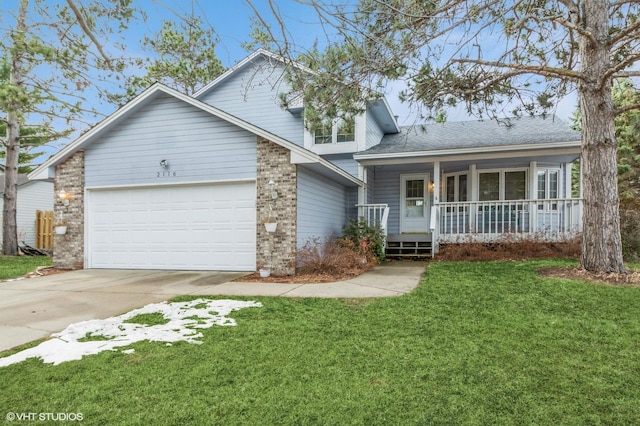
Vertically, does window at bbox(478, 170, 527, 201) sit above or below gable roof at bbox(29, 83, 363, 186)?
below

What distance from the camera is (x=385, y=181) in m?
13.6

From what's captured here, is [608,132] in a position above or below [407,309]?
above

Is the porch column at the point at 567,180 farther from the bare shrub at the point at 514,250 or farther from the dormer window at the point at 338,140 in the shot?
the dormer window at the point at 338,140

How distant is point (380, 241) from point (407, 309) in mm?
5742

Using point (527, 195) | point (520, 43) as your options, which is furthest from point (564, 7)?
point (527, 195)

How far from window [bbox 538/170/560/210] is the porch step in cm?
391

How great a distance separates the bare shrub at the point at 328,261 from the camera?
8477mm

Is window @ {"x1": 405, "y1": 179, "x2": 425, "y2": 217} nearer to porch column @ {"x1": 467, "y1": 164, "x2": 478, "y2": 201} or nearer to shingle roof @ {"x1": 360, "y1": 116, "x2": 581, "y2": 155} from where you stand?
shingle roof @ {"x1": 360, "y1": 116, "x2": 581, "y2": 155}

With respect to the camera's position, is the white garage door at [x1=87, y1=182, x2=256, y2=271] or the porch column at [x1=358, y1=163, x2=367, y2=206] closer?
the white garage door at [x1=87, y1=182, x2=256, y2=271]

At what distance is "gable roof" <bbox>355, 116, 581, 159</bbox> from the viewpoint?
10.2 meters

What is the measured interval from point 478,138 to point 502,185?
176cm

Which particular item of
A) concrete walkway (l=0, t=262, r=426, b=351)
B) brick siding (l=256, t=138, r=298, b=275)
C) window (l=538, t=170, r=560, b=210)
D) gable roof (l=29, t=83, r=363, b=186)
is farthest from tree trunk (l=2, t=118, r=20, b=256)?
window (l=538, t=170, r=560, b=210)

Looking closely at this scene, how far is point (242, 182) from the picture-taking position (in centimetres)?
896

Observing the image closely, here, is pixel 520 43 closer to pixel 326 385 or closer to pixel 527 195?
pixel 527 195
